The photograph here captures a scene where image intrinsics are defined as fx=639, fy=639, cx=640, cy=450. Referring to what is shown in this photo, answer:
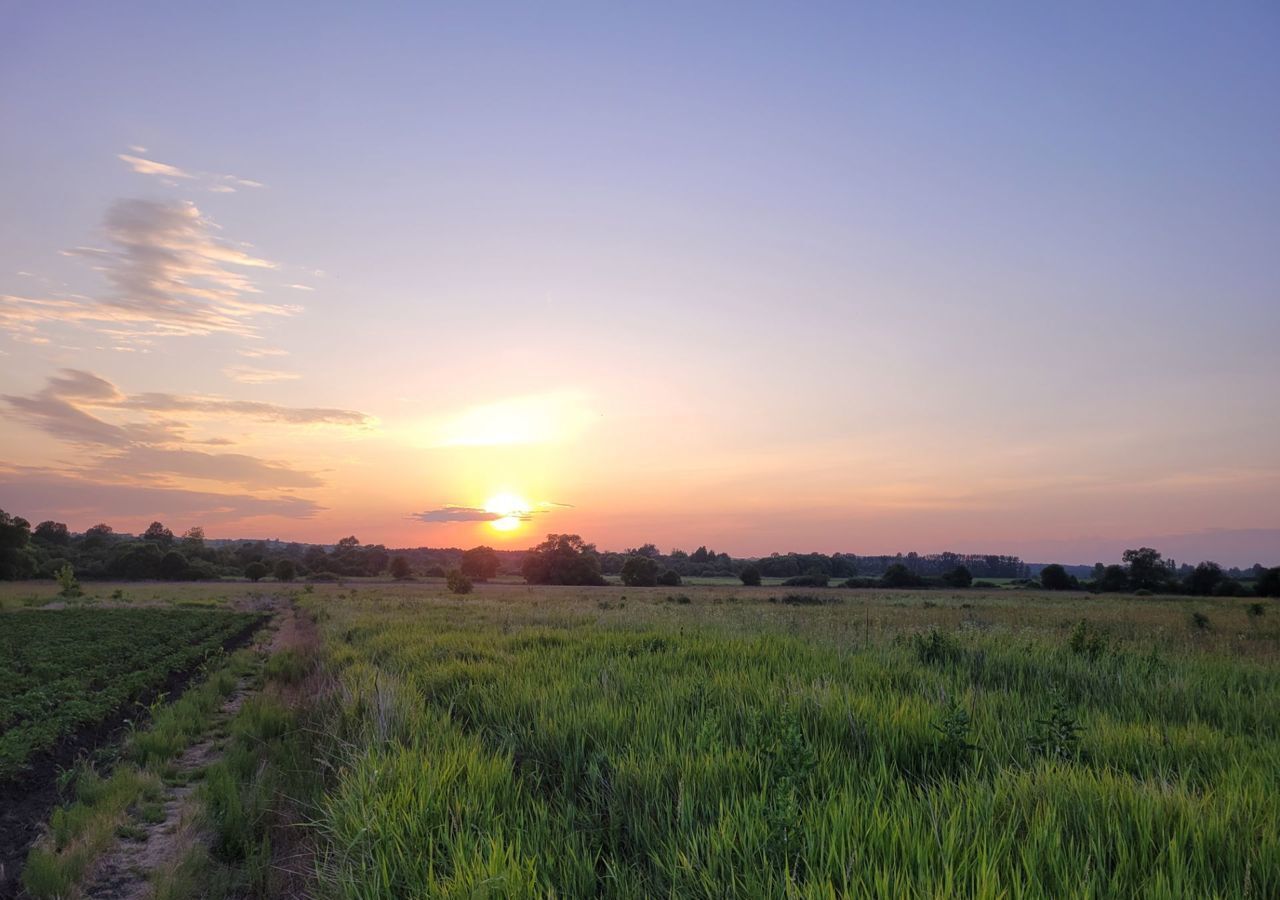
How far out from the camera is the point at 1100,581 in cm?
11056

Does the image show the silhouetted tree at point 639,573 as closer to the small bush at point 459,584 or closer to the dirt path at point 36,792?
the small bush at point 459,584

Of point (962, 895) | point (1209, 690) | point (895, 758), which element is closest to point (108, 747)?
point (895, 758)

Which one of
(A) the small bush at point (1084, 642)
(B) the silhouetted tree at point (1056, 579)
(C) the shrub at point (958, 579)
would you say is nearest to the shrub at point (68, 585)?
(A) the small bush at point (1084, 642)

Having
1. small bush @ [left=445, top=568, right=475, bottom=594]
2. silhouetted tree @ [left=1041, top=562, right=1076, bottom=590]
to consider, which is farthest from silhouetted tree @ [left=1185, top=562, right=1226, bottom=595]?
small bush @ [left=445, top=568, right=475, bottom=594]

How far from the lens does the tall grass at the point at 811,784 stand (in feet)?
9.39

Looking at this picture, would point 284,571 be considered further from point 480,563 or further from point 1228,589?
point 1228,589

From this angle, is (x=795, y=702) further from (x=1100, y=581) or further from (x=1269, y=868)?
(x=1100, y=581)

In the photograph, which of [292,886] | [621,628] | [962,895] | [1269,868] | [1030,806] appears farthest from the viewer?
[621,628]

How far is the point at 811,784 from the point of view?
347cm

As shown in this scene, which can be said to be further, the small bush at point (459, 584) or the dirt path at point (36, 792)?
the small bush at point (459, 584)

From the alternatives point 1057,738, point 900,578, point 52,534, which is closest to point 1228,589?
point 900,578

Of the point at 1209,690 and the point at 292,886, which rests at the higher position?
the point at 1209,690

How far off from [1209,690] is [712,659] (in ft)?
18.2

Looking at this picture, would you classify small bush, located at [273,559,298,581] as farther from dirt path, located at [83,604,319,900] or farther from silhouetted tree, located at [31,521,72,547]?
dirt path, located at [83,604,319,900]
